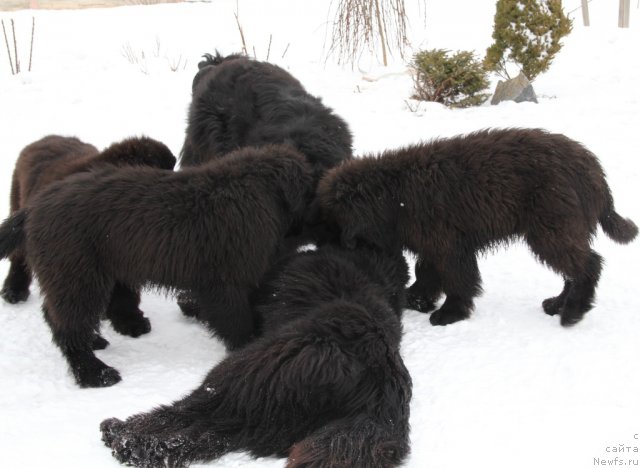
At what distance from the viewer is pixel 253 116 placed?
601 cm

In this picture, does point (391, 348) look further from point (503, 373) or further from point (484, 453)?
point (503, 373)

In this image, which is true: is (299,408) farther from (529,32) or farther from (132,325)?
(529,32)

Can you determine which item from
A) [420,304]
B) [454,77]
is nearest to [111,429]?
[420,304]

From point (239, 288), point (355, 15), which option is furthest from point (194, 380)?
point (355, 15)

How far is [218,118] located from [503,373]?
346 centimetres

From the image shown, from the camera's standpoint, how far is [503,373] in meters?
4.06

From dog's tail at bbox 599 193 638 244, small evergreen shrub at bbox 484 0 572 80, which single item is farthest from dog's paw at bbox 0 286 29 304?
small evergreen shrub at bbox 484 0 572 80

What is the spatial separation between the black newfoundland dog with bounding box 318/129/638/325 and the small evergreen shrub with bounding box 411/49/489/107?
4.68 m

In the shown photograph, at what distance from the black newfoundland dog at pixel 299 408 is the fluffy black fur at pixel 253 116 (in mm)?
2305

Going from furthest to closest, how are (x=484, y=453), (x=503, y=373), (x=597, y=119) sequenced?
(x=597, y=119) < (x=503, y=373) < (x=484, y=453)

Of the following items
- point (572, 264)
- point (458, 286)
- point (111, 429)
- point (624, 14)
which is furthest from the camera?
point (624, 14)

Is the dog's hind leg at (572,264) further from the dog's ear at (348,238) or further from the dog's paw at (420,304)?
the dog's ear at (348,238)

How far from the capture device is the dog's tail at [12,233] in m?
4.14

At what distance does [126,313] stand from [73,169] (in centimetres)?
116
